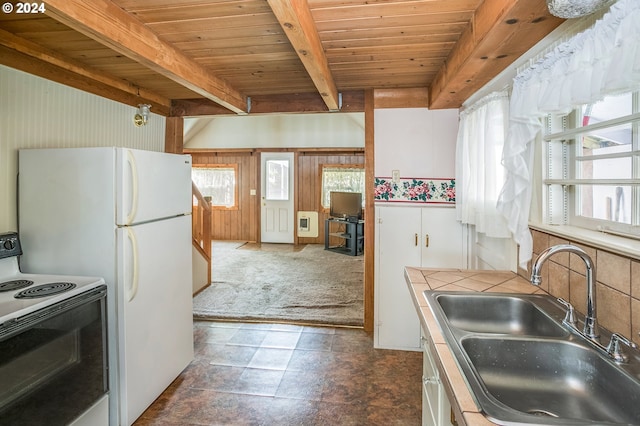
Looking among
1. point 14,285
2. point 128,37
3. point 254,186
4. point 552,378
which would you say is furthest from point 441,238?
point 254,186

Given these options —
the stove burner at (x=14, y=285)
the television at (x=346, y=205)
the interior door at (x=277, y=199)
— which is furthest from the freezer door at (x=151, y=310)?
the interior door at (x=277, y=199)

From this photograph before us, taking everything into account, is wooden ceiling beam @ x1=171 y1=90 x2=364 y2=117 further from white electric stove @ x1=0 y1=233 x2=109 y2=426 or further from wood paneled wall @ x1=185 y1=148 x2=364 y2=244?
wood paneled wall @ x1=185 y1=148 x2=364 y2=244

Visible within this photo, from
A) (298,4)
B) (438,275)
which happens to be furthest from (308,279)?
(298,4)

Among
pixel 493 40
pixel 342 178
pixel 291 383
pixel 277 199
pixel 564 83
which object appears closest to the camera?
pixel 564 83

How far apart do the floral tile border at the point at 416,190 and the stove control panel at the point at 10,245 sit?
7.72 feet

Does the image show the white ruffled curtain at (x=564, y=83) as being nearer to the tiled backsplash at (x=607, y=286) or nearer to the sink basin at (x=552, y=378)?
the tiled backsplash at (x=607, y=286)

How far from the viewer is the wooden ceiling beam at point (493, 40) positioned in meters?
1.18

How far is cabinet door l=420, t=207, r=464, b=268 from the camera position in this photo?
2.70m

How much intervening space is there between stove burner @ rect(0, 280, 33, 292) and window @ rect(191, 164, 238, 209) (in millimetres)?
5749

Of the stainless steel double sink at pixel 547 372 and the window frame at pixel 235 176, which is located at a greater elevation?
the window frame at pixel 235 176

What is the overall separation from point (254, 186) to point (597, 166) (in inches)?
254

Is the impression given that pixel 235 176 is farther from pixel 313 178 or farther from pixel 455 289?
pixel 455 289

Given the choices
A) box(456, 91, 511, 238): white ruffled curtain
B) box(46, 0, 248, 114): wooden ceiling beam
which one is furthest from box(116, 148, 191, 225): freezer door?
box(456, 91, 511, 238): white ruffled curtain

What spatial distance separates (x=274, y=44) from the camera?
6.10ft
